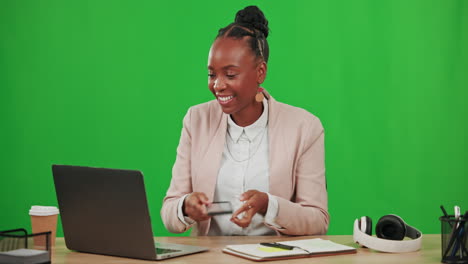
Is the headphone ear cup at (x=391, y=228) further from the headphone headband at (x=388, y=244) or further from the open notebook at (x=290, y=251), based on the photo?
the open notebook at (x=290, y=251)

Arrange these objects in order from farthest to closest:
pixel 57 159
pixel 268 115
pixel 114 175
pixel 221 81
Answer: pixel 57 159 < pixel 268 115 < pixel 221 81 < pixel 114 175

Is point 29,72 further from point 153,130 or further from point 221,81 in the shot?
point 221,81

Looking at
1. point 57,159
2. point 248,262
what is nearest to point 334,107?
point 57,159

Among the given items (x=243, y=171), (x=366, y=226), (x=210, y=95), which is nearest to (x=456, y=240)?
(x=366, y=226)

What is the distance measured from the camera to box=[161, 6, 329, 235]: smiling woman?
2596mm

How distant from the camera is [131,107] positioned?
4.19m

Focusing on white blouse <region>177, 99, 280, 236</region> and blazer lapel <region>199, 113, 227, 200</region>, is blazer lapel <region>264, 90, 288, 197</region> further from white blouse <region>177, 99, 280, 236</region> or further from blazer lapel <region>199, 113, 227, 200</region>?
blazer lapel <region>199, 113, 227, 200</region>

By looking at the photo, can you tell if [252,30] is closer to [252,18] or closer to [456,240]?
[252,18]

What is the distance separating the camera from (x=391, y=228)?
2.21 metres

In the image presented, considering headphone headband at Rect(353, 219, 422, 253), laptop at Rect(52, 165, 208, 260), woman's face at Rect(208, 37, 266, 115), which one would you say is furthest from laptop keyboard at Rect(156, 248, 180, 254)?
woman's face at Rect(208, 37, 266, 115)

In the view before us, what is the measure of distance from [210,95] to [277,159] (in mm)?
1561

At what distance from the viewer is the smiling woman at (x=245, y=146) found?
2.60 meters

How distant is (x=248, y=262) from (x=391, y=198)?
256 cm

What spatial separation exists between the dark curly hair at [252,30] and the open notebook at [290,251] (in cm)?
88
